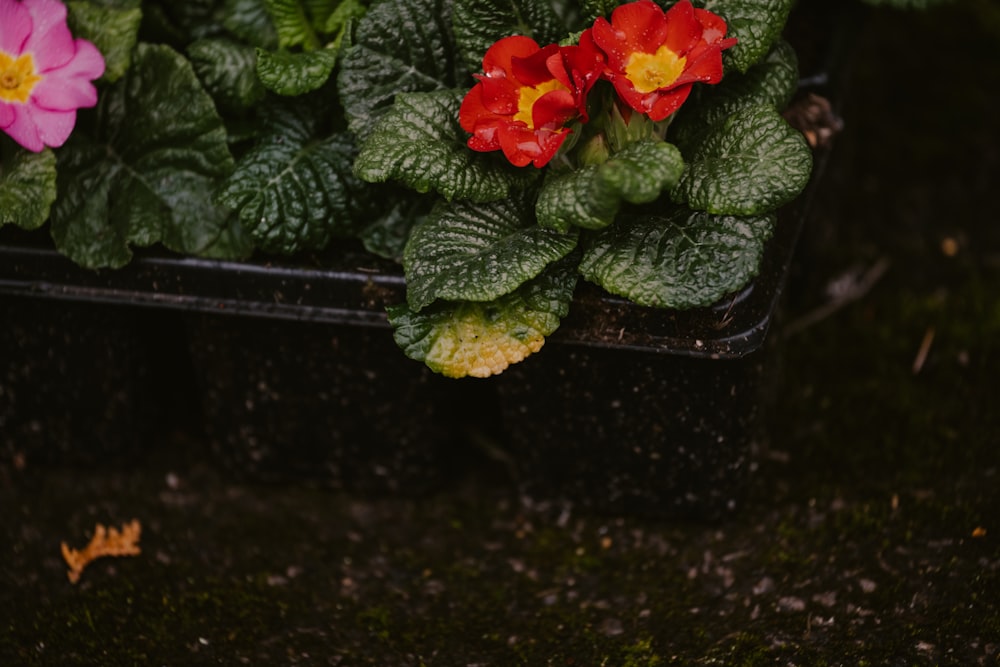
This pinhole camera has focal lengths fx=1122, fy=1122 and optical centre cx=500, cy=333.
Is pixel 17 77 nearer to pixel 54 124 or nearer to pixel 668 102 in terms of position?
pixel 54 124

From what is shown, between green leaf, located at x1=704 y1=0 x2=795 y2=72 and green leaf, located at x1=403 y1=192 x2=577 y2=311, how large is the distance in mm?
303

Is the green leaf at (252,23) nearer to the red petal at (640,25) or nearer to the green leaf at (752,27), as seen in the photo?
the red petal at (640,25)

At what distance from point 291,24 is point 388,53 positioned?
18cm

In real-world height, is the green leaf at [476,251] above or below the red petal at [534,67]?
below

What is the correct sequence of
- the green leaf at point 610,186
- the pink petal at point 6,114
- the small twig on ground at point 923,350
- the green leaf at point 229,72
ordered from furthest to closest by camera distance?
the small twig on ground at point 923,350 < the green leaf at point 229,72 < the pink petal at point 6,114 < the green leaf at point 610,186

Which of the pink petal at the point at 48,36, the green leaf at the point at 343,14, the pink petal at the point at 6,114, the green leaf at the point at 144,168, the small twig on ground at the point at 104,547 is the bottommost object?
the small twig on ground at the point at 104,547

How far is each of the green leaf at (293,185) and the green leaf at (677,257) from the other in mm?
370

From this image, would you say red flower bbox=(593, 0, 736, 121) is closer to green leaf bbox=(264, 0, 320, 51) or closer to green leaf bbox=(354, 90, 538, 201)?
green leaf bbox=(354, 90, 538, 201)

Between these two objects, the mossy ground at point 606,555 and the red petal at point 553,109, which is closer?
the red petal at point 553,109

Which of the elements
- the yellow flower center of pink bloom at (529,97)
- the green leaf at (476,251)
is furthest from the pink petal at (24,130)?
the yellow flower center of pink bloom at (529,97)

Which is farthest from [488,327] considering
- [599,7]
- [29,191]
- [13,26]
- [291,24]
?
[13,26]

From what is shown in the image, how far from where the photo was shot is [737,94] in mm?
1434

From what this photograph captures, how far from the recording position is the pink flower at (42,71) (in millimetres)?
1478

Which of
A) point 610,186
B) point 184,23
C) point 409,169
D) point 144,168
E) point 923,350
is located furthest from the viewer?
point 923,350
